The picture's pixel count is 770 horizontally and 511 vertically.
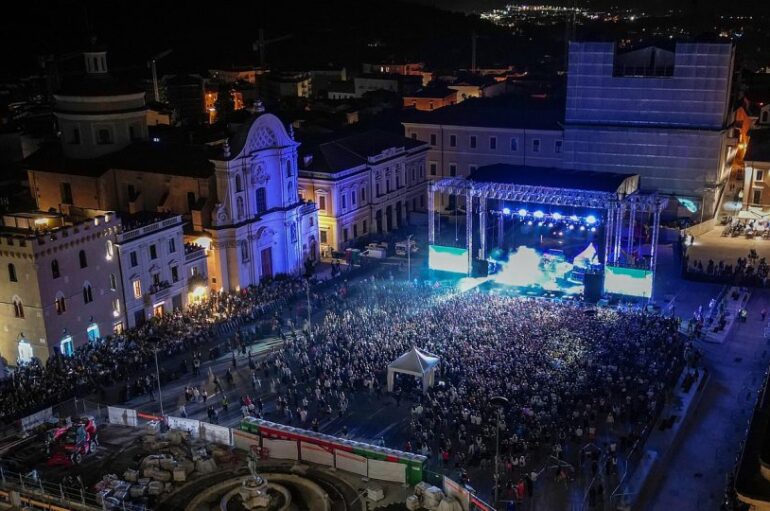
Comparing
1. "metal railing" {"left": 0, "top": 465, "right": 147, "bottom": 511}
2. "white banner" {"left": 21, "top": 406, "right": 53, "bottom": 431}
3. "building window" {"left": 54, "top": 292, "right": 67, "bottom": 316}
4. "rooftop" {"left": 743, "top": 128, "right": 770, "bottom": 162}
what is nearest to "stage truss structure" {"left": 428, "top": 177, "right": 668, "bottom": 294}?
"rooftop" {"left": 743, "top": 128, "right": 770, "bottom": 162}

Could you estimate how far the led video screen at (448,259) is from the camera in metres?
48.0

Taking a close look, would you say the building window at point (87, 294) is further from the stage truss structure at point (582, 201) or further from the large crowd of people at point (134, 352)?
the stage truss structure at point (582, 201)

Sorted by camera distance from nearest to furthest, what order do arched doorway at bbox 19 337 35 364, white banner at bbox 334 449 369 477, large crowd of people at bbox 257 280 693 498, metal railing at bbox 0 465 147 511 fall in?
1. metal railing at bbox 0 465 147 511
2. white banner at bbox 334 449 369 477
3. large crowd of people at bbox 257 280 693 498
4. arched doorway at bbox 19 337 35 364

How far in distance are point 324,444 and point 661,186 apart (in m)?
46.8

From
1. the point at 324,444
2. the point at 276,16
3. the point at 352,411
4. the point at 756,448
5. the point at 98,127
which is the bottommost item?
the point at 352,411

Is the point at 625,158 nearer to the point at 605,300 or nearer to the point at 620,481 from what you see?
the point at 605,300

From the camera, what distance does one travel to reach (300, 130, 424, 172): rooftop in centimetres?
5516

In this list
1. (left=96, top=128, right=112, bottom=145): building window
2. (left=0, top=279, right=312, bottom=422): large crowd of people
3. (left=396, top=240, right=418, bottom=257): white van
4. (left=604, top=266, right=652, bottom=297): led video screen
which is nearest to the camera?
(left=0, top=279, right=312, bottom=422): large crowd of people

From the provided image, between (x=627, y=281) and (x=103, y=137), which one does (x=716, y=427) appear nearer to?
(x=627, y=281)

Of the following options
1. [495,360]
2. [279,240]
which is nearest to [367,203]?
[279,240]

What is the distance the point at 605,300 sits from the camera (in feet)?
144

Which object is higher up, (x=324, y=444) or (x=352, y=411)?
(x=324, y=444)

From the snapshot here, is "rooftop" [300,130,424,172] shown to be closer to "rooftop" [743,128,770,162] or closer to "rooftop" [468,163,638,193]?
"rooftop" [468,163,638,193]

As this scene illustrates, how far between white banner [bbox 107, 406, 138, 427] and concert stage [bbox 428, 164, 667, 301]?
26.5 metres
